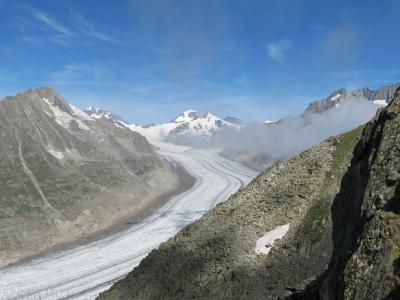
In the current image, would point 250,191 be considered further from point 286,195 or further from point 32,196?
point 32,196

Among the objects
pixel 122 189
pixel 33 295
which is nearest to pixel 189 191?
pixel 122 189

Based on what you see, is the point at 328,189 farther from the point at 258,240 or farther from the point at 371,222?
the point at 371,222

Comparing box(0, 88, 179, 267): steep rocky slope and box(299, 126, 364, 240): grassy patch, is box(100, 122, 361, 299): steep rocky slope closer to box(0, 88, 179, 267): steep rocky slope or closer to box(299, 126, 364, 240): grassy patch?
box(299, 126, 364, 240): grassy patch

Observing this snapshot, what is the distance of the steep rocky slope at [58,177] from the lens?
68.8m

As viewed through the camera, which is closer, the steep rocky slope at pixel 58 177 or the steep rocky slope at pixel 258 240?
the steep rocky slope at pixel 258 240

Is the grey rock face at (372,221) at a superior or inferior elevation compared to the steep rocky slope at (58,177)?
inferior

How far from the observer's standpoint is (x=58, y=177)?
286ft

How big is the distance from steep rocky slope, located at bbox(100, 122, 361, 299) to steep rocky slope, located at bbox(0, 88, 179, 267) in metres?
34.3

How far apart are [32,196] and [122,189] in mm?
23063

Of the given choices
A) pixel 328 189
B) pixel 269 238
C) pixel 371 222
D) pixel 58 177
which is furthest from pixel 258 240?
pixel 58 177

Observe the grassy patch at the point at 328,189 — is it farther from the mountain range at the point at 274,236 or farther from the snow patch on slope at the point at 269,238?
the snow patch on slope at the point at 269,238

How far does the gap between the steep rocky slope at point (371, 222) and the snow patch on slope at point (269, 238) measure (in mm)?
14621

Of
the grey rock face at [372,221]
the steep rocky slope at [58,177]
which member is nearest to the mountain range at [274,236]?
the grey rock face at [372,221]

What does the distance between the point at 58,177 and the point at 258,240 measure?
63.9 meters
